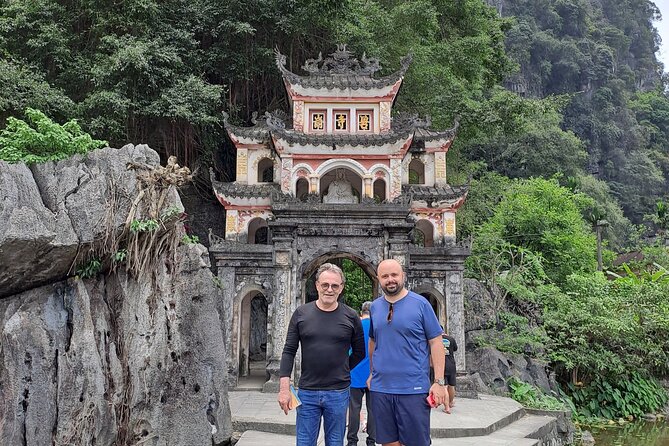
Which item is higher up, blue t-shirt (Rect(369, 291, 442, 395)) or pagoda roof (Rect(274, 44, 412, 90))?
pagoda roof (Rect(274, 44, 412, 90))

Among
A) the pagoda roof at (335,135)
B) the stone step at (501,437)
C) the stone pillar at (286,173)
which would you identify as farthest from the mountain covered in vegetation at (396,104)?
the stone step at (501,437)

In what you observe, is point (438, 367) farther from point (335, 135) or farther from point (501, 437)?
point (335, 135)

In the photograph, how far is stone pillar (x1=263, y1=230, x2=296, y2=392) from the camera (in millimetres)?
11026

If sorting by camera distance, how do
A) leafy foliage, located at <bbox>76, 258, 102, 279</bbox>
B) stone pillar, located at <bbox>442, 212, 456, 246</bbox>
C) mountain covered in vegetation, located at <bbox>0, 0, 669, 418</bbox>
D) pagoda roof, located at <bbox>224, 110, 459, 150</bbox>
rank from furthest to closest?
1. mountain covered in vegetation, located at <bbox>0, 0, 669, 418</bbox>
2. stone pillar, located at <bbox>442, 212, 456, 246</bbox>
3. pagoda roof, located at <bbox>224, 110, 459, 150</bbox>
4. leafy foliage, located at <bbox>76, 258, 102, 279</bbox>

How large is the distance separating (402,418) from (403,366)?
0.35 meters

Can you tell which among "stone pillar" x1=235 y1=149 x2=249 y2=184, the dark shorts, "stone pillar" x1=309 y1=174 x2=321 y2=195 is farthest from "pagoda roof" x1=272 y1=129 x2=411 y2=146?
the dark shorts

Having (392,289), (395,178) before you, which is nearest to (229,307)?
(395,178)

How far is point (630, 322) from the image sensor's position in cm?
1446

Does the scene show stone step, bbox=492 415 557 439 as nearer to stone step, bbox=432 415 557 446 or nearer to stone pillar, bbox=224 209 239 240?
stone step, bbox=432 415 557 446

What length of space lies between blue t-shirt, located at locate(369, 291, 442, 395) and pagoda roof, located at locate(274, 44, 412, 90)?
33.6 feet

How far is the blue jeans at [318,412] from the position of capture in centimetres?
386

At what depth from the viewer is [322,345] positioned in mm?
3846

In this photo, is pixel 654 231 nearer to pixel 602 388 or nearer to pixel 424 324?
pixel 602 388

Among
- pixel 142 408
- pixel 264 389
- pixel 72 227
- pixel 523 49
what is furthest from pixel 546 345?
pixel 523 49
